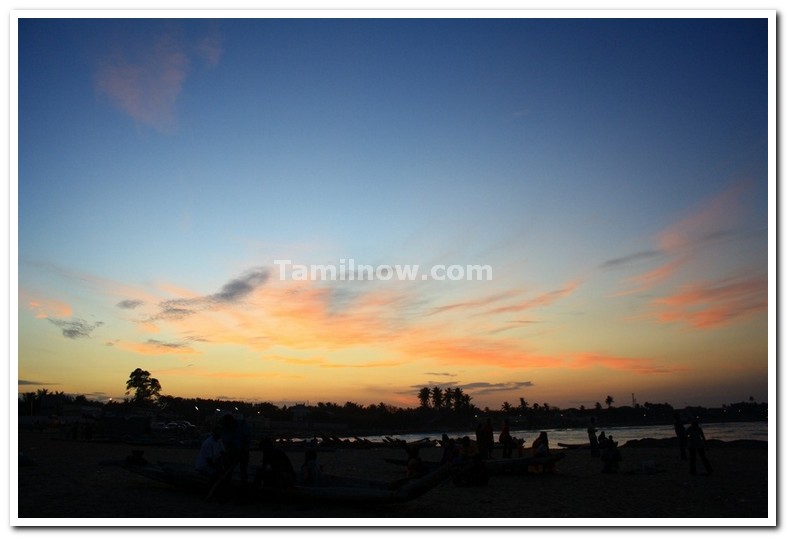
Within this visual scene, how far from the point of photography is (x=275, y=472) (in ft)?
35.9

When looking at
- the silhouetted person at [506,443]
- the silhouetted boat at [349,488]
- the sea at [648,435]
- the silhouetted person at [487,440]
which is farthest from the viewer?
the sea at [648,435]

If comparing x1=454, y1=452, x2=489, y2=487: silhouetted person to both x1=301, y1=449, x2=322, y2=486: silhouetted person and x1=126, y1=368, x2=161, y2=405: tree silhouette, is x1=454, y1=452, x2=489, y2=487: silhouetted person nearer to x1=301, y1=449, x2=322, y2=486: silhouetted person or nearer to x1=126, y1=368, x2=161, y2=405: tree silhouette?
x1=301, y1=449, x2=322, y2=486: silhouetted person

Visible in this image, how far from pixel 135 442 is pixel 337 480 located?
94.7 feet

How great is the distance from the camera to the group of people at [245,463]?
36.0 ft

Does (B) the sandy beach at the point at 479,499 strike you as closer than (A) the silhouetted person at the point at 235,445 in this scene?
Yes

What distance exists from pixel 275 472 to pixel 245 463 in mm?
753

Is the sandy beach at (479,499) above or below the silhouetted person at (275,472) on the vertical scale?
below

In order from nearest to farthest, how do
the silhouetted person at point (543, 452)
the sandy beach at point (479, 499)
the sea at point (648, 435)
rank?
the sandy beach at point (479, 499), the silhouetted person at point (543, 452), the sea at point (648, 435)

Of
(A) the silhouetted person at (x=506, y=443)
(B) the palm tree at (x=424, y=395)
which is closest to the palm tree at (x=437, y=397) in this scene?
Result: (B) the palm tree at (x=424, y=395)

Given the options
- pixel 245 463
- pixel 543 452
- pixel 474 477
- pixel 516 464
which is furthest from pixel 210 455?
pixel 543 452

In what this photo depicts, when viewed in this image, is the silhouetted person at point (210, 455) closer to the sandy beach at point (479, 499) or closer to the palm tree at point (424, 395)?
the sandy beach at point (479, 499)

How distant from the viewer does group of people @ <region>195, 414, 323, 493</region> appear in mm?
10977
